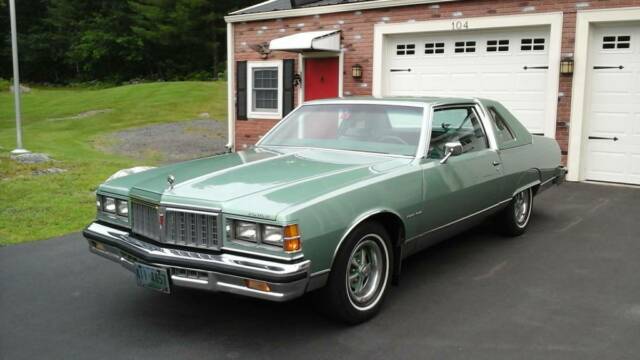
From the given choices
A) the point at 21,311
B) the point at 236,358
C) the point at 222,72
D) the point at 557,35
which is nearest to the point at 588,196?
the point at 557,35

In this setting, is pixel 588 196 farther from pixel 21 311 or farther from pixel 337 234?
pixel 21 311

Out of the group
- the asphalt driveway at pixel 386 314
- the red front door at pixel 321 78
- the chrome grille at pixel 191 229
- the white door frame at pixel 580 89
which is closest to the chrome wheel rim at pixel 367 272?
the asphalt driveway at pixel 386 314

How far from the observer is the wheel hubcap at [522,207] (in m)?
6.40

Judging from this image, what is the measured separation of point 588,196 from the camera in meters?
8.75

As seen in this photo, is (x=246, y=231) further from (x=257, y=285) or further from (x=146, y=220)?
(x=146, y=220)

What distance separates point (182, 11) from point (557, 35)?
120 ft

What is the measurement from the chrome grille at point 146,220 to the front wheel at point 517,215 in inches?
145

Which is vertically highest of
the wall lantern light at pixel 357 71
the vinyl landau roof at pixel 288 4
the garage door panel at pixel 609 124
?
the vinyl landau roof at pixel 288 4

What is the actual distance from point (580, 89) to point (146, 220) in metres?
7.92

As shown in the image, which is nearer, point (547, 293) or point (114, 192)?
point (114, 192)

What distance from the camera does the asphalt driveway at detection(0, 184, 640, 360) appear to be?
3.75m

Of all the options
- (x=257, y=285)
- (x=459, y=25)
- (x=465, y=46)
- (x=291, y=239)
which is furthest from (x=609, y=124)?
(x=257, y=285)

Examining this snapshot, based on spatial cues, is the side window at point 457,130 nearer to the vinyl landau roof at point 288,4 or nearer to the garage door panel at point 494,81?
the garage door panel at point 494,81

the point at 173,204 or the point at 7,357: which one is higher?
the point at 173,204
